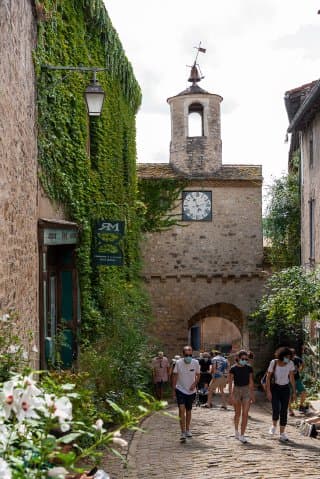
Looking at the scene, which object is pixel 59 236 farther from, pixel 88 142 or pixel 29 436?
pixel 29 436

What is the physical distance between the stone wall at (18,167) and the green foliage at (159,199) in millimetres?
15547

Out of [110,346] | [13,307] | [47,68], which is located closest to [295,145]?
[110,346]

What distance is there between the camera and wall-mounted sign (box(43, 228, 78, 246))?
10.5m

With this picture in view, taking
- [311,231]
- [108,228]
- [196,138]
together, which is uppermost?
[196,138]

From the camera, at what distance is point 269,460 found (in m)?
9.22

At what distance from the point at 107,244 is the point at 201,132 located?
49.1ft

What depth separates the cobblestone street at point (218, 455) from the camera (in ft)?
28.5

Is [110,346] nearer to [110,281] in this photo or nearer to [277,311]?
[110,281]

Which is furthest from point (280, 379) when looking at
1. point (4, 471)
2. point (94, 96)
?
point (4, 471)

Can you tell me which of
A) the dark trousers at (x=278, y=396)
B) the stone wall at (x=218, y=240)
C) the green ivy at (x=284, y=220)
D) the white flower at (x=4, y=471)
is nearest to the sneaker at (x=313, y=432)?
the dark trousers at (x=278, y=396)

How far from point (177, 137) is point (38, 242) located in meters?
17.9

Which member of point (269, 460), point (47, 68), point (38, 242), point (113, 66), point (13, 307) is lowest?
point (269, 460)

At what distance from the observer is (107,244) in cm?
1343

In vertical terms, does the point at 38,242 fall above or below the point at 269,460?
above
